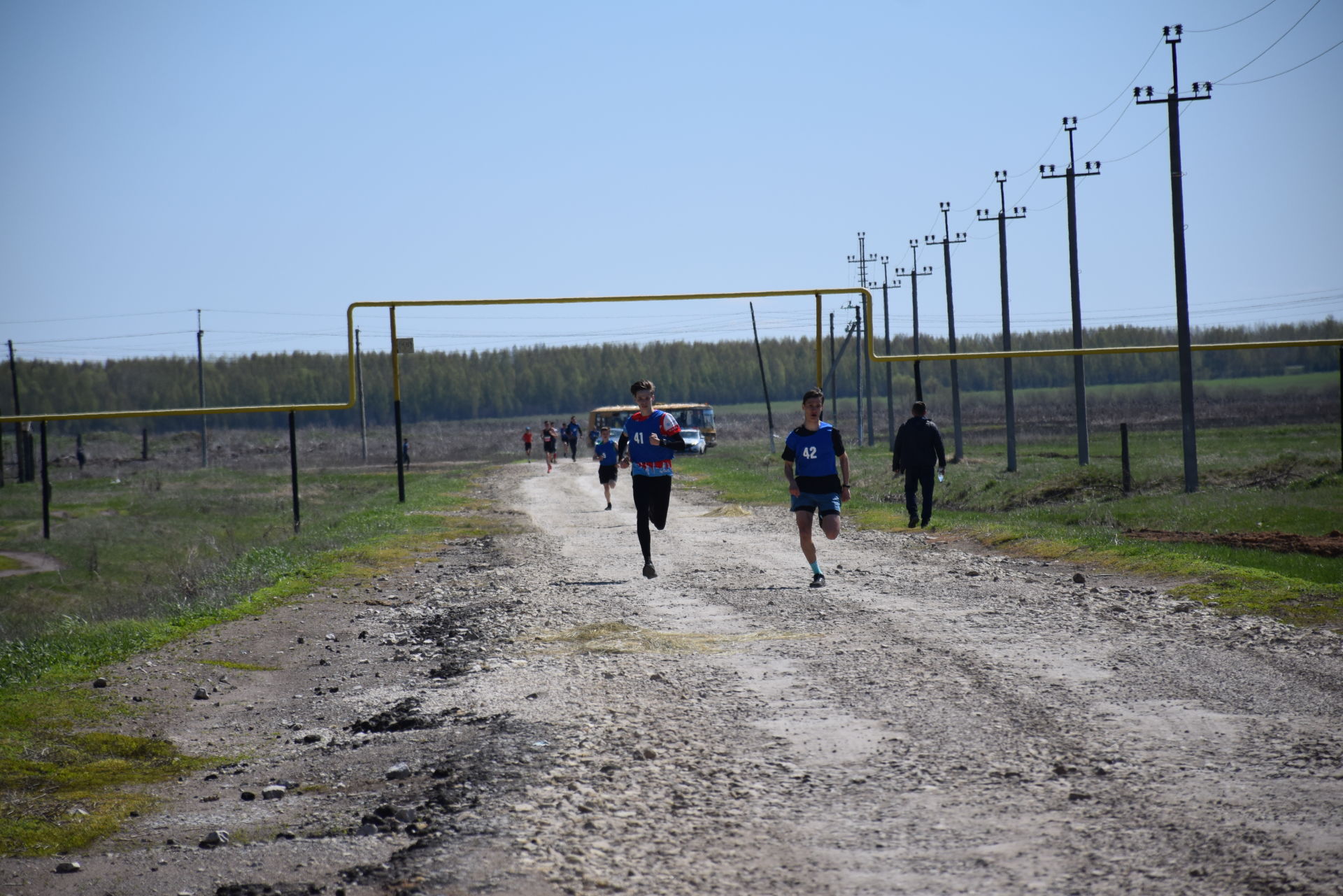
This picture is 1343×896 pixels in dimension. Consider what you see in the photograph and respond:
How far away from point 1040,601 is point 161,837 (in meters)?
6.88

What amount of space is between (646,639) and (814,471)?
332 centimetres

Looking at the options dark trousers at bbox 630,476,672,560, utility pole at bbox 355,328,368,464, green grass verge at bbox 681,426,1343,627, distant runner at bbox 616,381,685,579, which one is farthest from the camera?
utility pole at bbox 355,328,368,464

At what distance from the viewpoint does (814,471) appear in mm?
10938

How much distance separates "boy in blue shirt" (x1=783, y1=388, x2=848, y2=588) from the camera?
1090cm

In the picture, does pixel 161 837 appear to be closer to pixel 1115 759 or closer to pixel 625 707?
pixel 625 707

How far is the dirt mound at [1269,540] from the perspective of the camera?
12.5m

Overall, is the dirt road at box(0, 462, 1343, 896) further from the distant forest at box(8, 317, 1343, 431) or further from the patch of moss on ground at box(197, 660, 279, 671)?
the distant forest at box(8, 317, 1343, 431)

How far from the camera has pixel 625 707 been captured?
20.4ft

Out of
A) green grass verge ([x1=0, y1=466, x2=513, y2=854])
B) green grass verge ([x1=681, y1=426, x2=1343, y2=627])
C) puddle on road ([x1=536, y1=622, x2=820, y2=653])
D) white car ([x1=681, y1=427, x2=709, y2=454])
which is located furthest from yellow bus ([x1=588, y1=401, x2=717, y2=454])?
puddle on road ([x1=536, y1=622, x2=820, y2=653])

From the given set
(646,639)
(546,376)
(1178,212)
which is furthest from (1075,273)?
(546,376)

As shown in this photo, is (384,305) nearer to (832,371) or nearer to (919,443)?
(919,443)

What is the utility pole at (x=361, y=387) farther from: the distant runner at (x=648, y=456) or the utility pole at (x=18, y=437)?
the distant runner at (x=648, y=456)

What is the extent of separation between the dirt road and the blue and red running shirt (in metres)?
2.06

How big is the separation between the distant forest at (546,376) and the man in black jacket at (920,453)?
113ft
